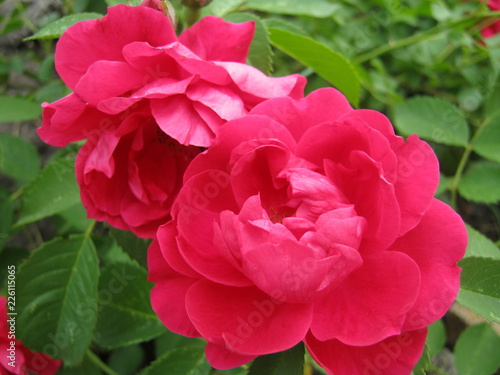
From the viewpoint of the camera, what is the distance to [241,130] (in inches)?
19.3

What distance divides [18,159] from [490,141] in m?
1.11

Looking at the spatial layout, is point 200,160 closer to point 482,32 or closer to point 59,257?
point 59,257

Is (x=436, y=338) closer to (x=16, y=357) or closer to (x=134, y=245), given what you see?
(x=134, y=245)

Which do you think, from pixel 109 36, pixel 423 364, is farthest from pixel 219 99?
pixel 423 364

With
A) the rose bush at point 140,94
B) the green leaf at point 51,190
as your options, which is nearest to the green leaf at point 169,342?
the green leaf at point 51,190

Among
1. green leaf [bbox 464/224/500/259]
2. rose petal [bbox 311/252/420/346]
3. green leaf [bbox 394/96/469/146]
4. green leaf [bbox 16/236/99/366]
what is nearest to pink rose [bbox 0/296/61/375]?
green leaf [bbox 16/236/99/366]

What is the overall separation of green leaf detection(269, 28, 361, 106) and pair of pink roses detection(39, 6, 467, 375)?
226 mm

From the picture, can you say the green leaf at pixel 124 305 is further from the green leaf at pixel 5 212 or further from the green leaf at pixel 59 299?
the green leaf at pixel 5 212

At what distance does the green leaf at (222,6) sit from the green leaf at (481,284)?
550 mm

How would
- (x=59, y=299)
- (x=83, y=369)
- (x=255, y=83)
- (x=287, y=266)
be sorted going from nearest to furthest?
(x=287, y=266) < (x=255, y=83) < (x=59, y=299) < (x=83, y=369)

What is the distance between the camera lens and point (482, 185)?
1.03 meters

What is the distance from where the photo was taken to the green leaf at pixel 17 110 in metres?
0.96

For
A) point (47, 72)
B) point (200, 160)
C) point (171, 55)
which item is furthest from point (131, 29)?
point (47, 72)

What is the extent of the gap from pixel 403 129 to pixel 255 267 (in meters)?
0.76
